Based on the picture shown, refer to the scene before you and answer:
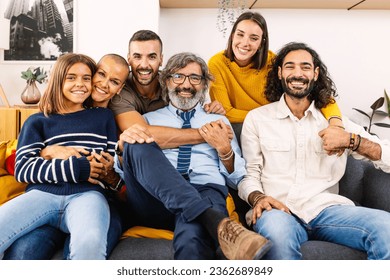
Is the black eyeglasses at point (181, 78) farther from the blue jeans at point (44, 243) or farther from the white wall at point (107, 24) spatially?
the white wall at point (107, 24)

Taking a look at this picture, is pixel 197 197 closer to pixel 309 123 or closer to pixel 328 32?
pixel 309 123

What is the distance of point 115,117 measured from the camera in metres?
2.09

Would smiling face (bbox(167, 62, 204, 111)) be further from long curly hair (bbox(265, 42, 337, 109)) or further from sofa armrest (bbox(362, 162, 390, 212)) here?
sofa armrest (bbox(362, 162, 390, 212))

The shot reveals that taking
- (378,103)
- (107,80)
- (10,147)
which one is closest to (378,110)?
(378,103)

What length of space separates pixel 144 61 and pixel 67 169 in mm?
873

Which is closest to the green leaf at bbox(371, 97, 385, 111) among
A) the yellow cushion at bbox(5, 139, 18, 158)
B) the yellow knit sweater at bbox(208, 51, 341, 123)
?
the yellow knit sweater at bbox(208, 51, 341, 123)

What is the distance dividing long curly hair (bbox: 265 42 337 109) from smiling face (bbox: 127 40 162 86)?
0.68 meters

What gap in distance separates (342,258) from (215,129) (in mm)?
809

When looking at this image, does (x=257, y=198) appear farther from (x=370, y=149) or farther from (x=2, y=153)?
(x=2, y=153)

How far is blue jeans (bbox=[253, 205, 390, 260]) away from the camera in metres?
1.49

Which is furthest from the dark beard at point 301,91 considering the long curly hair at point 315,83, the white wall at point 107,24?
the white wall at point 107,24

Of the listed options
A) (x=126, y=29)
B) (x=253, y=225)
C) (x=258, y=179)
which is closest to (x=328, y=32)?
(x=126, y=29)

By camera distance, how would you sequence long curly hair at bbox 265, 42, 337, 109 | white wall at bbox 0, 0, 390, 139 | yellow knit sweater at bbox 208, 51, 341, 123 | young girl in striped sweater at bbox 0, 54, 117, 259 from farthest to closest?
1. white wall at bbox 0, 0, 390, 139
2. yellow knit sweater at bbox 208, 51, 341, 123
3. long curly hair at bbox 265, 42, 337, 109
4. young girl in striped sweater at bbox 0, 54, 117, 259

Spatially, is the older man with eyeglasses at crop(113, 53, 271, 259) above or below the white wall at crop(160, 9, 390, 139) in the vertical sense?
below
